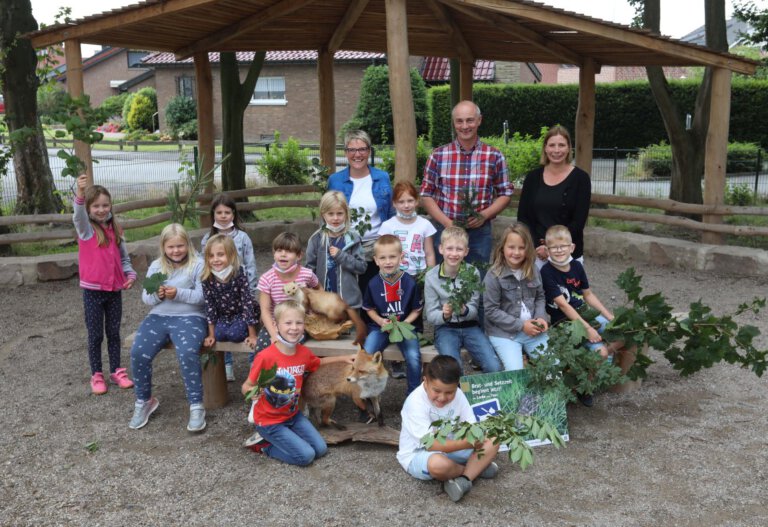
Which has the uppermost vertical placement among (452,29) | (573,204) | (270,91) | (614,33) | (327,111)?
(270,91)

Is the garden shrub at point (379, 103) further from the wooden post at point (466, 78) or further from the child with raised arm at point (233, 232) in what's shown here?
the child with raised arm at point (233, 232)

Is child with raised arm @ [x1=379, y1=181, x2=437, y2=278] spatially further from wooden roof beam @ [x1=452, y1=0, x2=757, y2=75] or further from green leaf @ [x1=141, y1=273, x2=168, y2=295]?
wooden roof beam @ [x1=452, y1=0, x2=757, y2=75]

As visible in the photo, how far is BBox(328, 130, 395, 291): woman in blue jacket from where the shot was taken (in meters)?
5.51

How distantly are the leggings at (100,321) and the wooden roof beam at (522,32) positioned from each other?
4353 millimetres

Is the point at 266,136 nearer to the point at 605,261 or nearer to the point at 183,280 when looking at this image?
the point at 605,261

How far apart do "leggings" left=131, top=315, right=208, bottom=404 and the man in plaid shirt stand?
6.59ft

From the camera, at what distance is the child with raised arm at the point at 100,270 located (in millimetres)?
5426

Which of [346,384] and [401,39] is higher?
[401,39]

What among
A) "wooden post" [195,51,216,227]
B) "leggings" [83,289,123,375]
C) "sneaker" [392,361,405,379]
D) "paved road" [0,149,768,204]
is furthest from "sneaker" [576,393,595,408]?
"paved road" [0,149,768,204]

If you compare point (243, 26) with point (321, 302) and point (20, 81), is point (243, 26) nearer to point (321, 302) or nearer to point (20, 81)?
point (20, 81)

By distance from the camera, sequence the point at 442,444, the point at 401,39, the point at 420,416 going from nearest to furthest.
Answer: the point at 442,444 → the point at 420,416 → the point at 401,39

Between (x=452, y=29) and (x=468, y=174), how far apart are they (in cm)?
367

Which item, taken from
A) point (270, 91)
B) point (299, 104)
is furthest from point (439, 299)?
point (270, 91)

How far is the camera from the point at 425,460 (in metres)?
4.05
